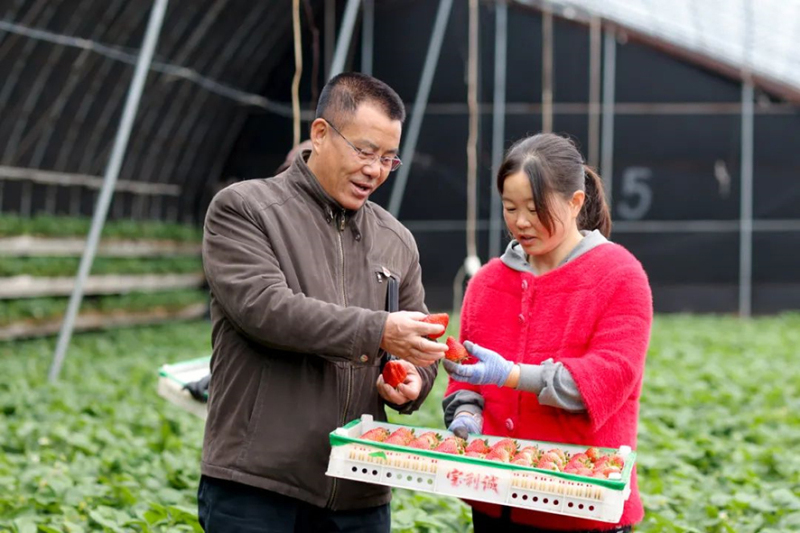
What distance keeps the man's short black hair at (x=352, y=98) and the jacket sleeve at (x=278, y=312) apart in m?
0.31

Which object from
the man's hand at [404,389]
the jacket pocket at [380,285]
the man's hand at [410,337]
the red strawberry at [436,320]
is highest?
the jacket pocket at [380,285]

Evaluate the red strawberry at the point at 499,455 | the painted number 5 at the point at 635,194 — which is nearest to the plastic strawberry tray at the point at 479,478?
the red strawberry at the point at 499,455

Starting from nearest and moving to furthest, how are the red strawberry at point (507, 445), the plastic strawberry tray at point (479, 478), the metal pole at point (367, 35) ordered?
the plastic strawberry tray at point (479, 478) → the red strawberry at point (507, 445) → the metal pole at point (367, 35)

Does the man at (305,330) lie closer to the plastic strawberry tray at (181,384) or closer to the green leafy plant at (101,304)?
the plastic strawberry tray at (181,384)

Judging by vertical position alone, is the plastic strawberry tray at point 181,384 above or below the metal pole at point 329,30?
Result: below

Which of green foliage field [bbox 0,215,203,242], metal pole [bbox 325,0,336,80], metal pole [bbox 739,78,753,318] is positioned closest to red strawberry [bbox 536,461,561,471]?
green foliage field [bbox 0,215,203,242]

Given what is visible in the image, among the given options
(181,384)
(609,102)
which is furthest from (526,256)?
(609,102)

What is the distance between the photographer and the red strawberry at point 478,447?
7.20 ft

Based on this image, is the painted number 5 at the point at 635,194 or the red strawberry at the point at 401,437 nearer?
the red strawberry at the point at 401,437

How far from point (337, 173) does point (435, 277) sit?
1252cm

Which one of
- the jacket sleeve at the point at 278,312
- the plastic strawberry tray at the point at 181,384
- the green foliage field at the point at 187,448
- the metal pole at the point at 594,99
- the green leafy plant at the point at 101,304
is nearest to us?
the jacket sleeve at the point at 278,312

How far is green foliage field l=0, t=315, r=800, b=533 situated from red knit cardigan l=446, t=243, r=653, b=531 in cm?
135

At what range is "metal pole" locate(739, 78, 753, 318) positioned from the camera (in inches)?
585

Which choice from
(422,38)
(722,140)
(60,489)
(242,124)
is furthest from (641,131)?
(60,489)
